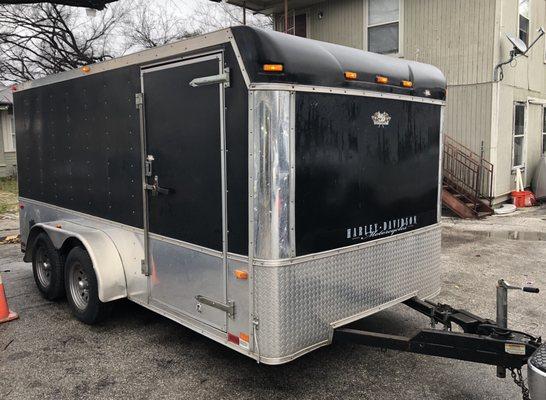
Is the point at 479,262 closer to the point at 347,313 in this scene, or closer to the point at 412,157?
the point at 412,157

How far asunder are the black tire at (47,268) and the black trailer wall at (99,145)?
19.5 inches

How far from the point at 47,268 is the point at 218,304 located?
9.99ft

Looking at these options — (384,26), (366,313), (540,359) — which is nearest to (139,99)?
(366,313)

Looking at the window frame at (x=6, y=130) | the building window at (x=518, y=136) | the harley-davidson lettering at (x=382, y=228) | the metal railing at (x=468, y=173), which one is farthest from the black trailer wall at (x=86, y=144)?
the window frame at (x=6, y=130)

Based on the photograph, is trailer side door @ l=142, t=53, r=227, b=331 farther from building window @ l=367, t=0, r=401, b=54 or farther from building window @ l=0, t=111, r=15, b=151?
building window @ l=0, t=111, r=15, b=151

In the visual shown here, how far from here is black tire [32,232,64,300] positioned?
5504mm

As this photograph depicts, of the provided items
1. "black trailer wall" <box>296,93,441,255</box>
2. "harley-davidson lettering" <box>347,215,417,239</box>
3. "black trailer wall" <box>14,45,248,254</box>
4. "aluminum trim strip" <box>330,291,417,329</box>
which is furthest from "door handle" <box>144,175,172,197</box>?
"aluminum trim strip" <box>330,291,417,329</box>

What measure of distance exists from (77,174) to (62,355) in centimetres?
197

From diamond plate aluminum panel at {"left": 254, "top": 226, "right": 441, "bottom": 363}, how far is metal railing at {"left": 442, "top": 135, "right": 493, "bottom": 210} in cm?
775

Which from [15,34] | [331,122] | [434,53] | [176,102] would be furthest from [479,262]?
[15,34]

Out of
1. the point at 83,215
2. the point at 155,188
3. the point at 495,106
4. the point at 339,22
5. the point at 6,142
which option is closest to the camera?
the point at 155,188

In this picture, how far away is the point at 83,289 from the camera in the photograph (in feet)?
17.0

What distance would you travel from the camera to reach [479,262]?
7.52 m

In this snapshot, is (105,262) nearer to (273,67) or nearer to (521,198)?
(273,67)
